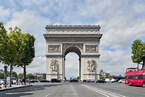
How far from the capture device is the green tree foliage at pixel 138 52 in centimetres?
8234

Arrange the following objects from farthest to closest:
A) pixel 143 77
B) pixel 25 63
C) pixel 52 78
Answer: pixel 52 78
pixel 25 63
pixel 143 77

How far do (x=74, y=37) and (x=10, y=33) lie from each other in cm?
4743

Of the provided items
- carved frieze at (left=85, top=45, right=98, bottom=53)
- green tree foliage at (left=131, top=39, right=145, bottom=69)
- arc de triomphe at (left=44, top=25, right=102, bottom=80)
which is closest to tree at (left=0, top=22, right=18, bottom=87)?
green tree foliage at (left=131, top=39, right=145, bottom=69)

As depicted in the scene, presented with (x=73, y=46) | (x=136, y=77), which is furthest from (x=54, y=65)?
(x=136, y=77)

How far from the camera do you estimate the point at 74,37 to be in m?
102

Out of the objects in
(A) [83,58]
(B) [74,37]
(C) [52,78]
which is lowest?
(C) [52,78]

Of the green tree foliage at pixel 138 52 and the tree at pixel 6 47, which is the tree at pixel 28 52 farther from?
the green tree foliage at pixel 138 52

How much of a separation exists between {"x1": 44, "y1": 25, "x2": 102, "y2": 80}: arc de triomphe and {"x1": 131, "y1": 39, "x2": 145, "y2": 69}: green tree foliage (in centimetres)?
1652

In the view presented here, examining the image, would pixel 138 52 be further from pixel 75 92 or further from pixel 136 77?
pixel 75 92

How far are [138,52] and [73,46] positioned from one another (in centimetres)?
2570

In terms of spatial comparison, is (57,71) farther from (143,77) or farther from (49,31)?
(143,77)

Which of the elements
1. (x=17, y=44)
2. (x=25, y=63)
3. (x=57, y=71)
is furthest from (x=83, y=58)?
(x=17, y=44)

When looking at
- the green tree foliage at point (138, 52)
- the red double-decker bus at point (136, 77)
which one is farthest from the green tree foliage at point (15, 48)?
the green tree foliage at point (138, 52)

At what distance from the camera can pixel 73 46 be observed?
336ft
